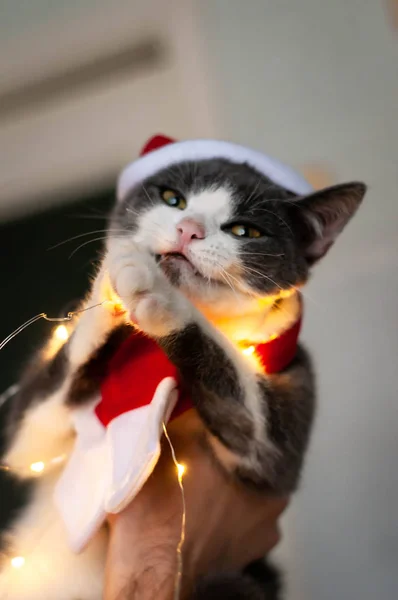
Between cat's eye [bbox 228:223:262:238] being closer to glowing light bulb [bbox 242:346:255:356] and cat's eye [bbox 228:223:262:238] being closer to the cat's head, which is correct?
the cat's head

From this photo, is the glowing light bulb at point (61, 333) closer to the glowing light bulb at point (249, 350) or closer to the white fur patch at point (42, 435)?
the white fur patch at point (42, 435)

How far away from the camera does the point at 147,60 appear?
1618 millimetres

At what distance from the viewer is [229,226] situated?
2.58 ft

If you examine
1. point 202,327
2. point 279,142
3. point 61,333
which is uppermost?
point 279,142

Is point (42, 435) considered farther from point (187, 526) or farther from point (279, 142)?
point (279, 142)

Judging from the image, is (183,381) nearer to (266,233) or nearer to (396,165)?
(266,233)

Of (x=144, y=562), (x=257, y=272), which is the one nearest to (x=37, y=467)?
(x=144, y=562)

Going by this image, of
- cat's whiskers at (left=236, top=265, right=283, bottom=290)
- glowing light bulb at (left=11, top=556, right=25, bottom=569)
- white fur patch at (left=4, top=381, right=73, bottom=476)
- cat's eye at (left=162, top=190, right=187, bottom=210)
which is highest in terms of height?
cat's eye at (left=162, top=190, right=187, bottom=210)

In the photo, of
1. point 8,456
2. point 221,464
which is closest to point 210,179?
point 221,464

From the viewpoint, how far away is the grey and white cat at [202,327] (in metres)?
0.62

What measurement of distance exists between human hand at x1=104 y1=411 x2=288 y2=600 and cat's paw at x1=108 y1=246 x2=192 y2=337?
22 cm

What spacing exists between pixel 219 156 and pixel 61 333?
46 centimetres

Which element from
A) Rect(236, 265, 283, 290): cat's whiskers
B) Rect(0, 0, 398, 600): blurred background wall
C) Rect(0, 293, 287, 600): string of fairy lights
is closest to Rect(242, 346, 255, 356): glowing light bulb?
Rect(0, 293, 287, 600): string of fairy lights

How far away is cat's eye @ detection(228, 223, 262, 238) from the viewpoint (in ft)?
2.59
